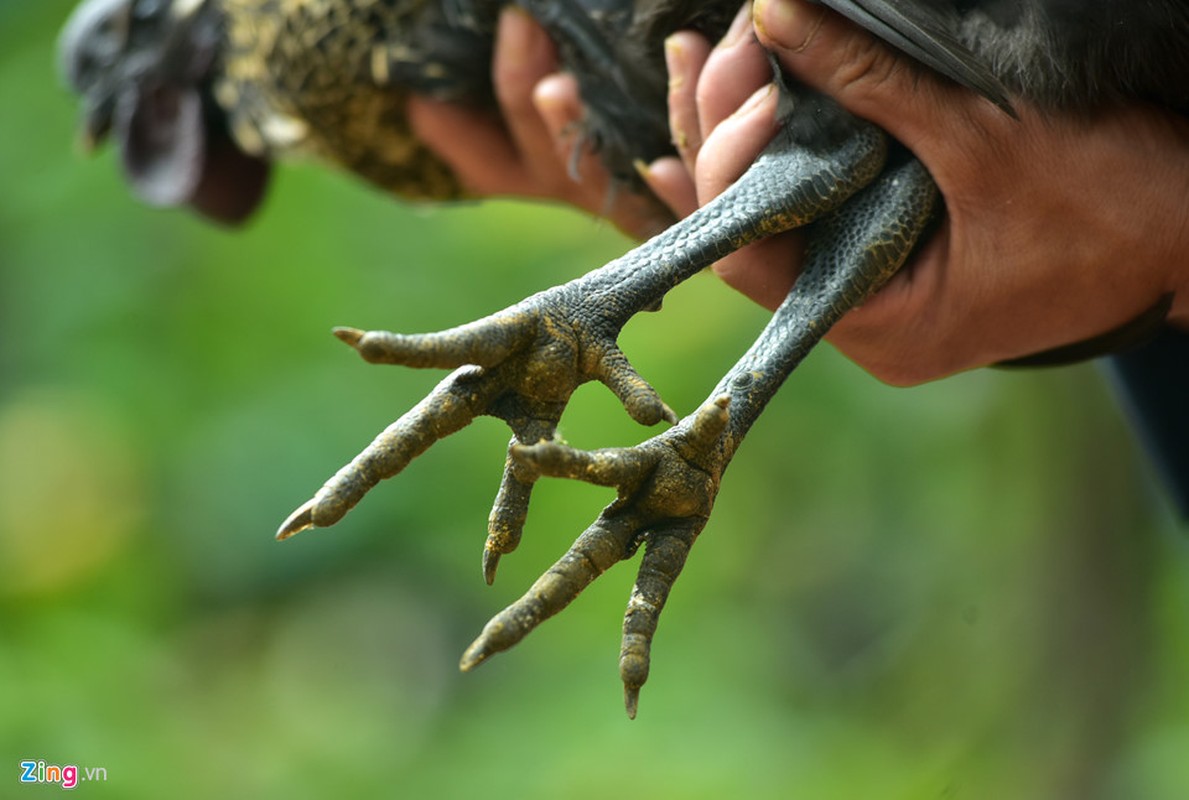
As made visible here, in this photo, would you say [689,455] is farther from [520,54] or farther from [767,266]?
[520,54]

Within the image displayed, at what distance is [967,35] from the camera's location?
109cm

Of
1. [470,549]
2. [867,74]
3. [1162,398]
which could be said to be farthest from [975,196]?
[470,549]

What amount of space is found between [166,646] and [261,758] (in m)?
0.40

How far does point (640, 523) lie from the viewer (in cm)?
104

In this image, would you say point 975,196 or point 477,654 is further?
point 975,196

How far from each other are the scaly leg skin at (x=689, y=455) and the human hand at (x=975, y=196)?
5 cm

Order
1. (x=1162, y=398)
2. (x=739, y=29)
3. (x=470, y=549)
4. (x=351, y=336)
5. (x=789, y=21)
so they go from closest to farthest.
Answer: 1. (x=351, y=336)
2. (x=789, y=21)
3. (x=739, y=29)
4. (x=1162, y=398)
5. (x=470, y=549)

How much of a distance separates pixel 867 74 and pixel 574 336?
0.31 metres

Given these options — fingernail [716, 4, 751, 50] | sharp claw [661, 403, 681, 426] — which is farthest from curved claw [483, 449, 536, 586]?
fingernail [716, 4, 751, 50]

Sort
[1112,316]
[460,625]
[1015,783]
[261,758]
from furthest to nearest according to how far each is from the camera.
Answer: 1. [460,625]
2. [261,758]
3. [1015,783]
4. [1112,316]

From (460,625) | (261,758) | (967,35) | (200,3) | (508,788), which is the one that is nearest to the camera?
(967,35)

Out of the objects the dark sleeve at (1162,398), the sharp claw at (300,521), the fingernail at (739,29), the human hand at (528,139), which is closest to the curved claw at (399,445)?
the sharp claw at (300,521)

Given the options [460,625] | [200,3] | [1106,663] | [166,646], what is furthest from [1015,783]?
[200,3]

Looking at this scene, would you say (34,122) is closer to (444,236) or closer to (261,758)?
(444,236)
